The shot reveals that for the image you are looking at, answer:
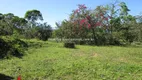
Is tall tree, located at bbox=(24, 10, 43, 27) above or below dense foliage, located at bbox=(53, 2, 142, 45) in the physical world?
above

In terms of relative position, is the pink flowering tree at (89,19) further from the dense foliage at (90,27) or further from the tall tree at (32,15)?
the tall tree at (32,15)

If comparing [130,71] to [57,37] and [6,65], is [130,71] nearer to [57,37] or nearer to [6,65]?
[6,65]

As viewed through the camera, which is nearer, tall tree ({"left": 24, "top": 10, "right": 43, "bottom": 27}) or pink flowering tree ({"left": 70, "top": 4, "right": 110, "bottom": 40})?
pink flowering tree ({"left": 70, "top": 4, "right": 110, "bottom": 40})

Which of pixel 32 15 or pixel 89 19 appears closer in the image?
pixel 89 19

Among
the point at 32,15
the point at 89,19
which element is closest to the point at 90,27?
the point at 89,19

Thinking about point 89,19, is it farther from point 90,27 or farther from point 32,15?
point 32,15

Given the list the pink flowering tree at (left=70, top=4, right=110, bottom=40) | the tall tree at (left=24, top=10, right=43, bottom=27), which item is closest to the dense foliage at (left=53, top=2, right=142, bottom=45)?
the pink flowering tree at (left=70, top=4, right=110, bottom=40)

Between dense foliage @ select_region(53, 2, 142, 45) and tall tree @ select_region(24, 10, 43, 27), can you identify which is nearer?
dense foliage @ select_region(53, 2, 142, 45)

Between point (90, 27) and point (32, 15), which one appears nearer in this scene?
point (90, 27)

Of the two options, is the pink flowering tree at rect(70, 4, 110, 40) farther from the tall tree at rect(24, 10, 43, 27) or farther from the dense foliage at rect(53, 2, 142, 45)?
the tall tree at rect(24, 10, 43, 27)

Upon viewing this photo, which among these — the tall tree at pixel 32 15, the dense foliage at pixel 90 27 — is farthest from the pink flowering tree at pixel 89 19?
the tall tree at pixel 32 15

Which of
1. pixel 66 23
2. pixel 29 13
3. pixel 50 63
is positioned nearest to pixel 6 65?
pixel 50 63

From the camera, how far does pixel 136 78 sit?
18.6 feet

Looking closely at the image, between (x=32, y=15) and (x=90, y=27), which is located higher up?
(x=32, y=15)
